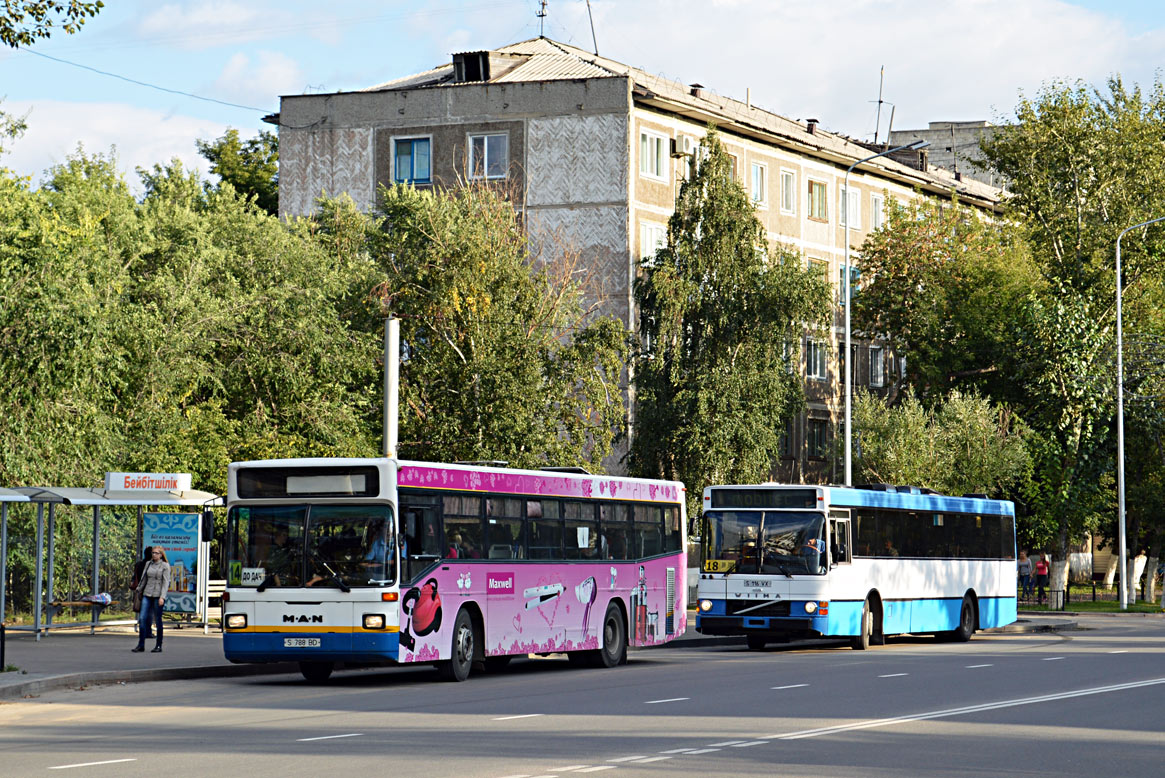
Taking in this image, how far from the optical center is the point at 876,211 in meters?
71.5

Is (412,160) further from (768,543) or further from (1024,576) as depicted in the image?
(768,543)

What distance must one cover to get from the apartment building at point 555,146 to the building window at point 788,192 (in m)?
0.05

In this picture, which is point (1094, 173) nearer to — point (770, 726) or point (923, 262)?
point (923, 262)

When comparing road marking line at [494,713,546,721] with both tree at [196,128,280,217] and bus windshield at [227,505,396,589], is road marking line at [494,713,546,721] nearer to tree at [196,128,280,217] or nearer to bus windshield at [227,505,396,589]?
bus windshield at [227,505,396,589]

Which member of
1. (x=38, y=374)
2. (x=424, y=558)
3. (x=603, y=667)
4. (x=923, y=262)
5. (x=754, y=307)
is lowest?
(x=603, y=667)

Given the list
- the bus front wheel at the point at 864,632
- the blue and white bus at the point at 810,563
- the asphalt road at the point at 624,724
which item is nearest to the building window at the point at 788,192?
the blue and white bus at the point at 810,563

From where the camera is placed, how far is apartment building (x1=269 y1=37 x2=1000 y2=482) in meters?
54.7

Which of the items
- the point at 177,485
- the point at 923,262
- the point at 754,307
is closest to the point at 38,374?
the point at 177,485

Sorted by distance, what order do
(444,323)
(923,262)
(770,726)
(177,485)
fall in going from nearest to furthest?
(770,726)
(177,485)
(444,323)
(923,262)

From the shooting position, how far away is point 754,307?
159 ft

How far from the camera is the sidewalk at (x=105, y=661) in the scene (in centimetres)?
2058

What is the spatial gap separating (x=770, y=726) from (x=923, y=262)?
51158 mm

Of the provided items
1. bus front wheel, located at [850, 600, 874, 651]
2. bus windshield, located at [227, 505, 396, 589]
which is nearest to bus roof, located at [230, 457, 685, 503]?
bus windshield, located at [227, 505, 396, 589]

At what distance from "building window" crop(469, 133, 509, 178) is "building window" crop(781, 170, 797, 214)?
42.3 ft
